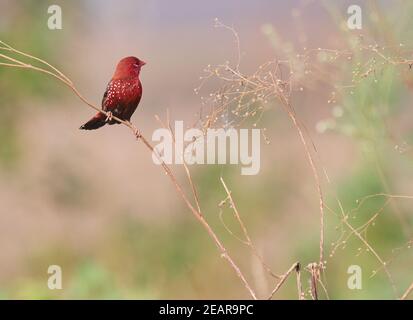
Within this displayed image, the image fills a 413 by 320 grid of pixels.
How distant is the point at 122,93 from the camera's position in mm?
1623

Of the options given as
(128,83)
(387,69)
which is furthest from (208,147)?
(387,69)

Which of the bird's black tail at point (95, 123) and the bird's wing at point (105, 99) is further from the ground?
the bird's wing at point (105, 99)

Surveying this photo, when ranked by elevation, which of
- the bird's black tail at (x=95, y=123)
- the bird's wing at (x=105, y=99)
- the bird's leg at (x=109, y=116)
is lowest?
the bird's leg at (x=109, y=116)

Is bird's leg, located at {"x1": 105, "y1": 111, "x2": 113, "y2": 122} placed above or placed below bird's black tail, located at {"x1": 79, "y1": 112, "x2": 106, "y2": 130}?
below

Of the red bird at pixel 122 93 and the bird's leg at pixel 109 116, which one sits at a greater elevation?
the red bird at pixel 122 93

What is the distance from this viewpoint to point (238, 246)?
166cm

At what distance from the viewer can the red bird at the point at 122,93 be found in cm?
162

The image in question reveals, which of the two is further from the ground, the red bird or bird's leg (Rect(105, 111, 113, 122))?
the red bird

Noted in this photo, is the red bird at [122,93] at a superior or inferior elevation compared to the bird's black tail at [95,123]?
superior

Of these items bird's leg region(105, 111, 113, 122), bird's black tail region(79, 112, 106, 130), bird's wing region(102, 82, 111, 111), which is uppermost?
bird's wing region(102, 82, 111, 111)

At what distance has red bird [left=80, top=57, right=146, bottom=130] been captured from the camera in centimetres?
162

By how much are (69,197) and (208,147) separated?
0.38 m

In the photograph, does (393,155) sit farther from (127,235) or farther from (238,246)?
(127,235)

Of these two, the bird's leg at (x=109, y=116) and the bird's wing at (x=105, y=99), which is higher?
the bird's wing at (x=105, y=99)
